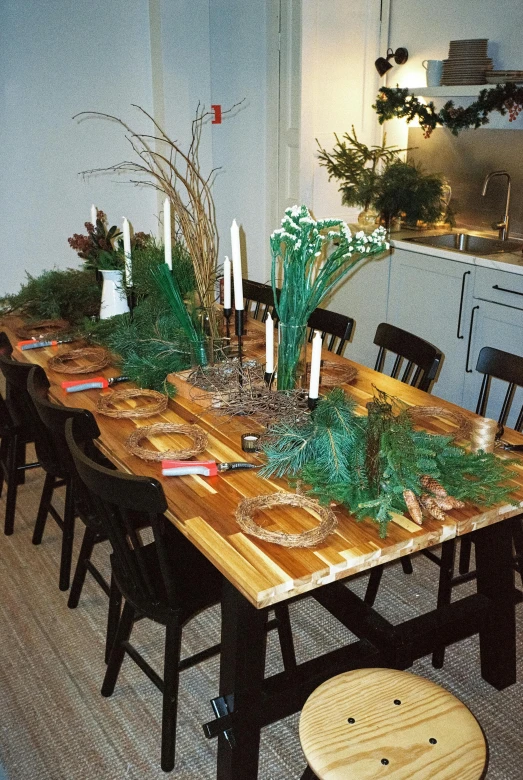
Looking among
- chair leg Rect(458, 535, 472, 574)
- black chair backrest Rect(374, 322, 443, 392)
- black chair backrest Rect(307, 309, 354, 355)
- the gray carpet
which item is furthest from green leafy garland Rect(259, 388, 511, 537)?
black chair backrest Rect(307, 309, 354, 355)

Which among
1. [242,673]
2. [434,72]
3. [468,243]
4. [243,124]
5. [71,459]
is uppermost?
[434,72]

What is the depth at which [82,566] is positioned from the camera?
2445 mm

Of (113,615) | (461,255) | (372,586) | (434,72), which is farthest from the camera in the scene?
(434,72)

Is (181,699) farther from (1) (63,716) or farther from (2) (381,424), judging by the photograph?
(2) (381,424)

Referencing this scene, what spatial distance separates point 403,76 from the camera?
4.68 m

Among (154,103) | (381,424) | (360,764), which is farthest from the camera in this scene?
(154,103)

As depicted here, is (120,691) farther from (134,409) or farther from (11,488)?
(11,488)

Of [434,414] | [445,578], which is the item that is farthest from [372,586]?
[434,414]

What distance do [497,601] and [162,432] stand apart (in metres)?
1.06

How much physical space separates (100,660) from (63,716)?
0.23 metres

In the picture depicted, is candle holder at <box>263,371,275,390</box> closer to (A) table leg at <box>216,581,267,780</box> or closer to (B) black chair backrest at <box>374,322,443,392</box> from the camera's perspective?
(B) black chair backrest at <box>374,322,443,392</box>

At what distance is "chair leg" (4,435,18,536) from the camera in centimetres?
287

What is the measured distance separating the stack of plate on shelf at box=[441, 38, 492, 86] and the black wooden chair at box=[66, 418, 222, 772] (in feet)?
10.4

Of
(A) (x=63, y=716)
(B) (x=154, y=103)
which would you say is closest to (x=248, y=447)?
(A) (x=63, y=716)
